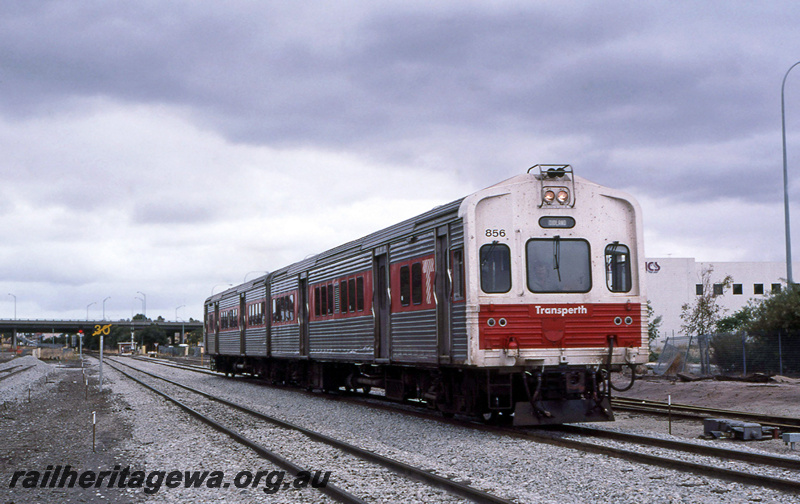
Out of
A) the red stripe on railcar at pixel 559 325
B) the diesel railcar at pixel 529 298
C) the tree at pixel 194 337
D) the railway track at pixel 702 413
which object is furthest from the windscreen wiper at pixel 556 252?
the tree at pixel 194 337

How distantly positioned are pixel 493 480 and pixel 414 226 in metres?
6.60

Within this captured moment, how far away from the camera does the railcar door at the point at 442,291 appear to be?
42.1ft

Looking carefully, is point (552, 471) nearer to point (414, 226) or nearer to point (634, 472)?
point (634, 472)

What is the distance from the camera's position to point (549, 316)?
12.1 m

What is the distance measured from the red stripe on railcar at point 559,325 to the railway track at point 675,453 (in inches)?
53.2

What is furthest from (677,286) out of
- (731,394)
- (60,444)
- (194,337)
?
(194,337)

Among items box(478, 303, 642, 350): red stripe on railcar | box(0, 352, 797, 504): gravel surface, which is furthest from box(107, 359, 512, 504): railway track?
box(478, 303, 642, 350): red stripe on railcar

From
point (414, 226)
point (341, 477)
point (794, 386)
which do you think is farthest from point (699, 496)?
point (794, 386)

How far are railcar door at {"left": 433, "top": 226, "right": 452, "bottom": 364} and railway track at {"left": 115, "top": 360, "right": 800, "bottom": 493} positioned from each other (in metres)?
1.38

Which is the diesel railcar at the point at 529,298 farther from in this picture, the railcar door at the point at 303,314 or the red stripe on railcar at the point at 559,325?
the railcar door at the point at 303,314

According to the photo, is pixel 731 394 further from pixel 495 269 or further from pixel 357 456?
pixel 357 456

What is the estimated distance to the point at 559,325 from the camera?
12055mm

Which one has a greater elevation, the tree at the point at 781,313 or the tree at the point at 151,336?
the tree at the point at 781,313

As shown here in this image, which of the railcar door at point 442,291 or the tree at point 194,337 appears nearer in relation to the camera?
the railcar door at point 442,291
